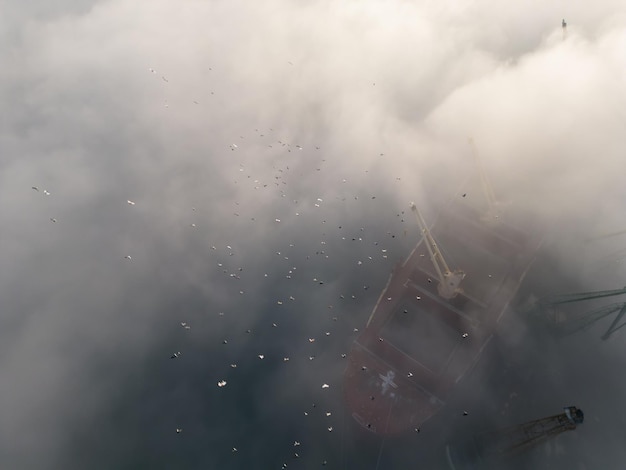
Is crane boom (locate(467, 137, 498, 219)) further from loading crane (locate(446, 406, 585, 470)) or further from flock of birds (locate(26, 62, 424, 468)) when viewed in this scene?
loading crane (locate(446, 406, 585, 470))

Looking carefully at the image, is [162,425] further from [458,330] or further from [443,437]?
[458,330]

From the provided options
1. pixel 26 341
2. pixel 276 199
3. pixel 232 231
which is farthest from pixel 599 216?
pixel 26 341

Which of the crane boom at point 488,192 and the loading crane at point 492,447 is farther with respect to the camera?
the crane boom at point 488,192

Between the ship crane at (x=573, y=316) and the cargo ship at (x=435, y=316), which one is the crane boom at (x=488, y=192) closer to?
the cargo ship at (x=435, y=316)

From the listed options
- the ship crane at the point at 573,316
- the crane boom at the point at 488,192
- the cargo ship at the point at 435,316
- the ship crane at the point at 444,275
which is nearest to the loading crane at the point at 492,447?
the cargo ship at the point at 435,316

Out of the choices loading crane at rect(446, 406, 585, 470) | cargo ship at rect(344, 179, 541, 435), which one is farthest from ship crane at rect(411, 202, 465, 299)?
loading crane at rect(446, 406, 585, 470)

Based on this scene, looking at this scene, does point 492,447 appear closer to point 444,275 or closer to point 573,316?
point 573,316

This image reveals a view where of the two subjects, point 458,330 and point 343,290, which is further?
point 343,290
